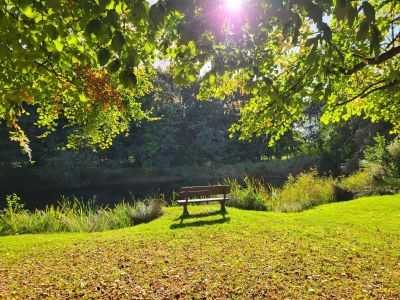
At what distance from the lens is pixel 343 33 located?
8258 millimetres

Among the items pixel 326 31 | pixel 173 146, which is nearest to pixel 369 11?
pixel 326 31

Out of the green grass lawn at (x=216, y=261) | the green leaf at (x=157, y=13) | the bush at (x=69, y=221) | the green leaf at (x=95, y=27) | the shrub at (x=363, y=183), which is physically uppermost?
the green leaf at (x=157, y=13)

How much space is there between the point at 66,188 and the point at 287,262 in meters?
30.5

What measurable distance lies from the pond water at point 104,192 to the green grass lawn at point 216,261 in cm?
1522

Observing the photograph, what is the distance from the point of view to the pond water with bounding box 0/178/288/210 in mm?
26975

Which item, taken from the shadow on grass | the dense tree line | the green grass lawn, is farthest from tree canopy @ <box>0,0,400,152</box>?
the dense tree line

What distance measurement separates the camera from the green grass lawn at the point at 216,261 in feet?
18.6

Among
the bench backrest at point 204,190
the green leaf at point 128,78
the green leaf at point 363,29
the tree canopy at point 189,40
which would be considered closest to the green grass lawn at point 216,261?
the bench backrest at point 204,190

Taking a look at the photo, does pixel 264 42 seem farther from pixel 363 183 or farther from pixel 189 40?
pixel 363 183

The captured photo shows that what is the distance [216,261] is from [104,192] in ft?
86.5

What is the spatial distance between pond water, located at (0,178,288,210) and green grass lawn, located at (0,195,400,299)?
15.2m

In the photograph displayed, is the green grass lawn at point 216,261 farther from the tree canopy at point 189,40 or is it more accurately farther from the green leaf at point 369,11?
the green leaf at point 369,11

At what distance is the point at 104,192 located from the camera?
3191cm

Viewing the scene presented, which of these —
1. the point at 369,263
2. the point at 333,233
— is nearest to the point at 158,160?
the point at 333,233
